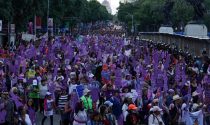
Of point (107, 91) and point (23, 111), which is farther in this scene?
point (107, 91)

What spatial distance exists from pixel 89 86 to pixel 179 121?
347 cm

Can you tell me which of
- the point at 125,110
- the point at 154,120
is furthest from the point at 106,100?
the point at 154,120

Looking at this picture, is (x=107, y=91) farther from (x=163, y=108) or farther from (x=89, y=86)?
(x=163, y=108)

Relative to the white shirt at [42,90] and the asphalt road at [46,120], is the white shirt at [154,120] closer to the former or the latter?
the asphalt road at [46,120]

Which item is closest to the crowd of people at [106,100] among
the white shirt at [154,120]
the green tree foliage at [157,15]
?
the white shirt at [154,120]

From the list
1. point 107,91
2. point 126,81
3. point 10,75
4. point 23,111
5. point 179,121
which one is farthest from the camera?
point 10,75

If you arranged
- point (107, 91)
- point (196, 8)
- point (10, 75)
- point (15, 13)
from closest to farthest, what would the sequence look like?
point (107, 91), point (10, 75), point (196, 8), point (15, 13)

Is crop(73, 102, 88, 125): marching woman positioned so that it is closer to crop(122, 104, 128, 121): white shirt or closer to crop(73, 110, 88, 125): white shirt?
crop(73, 110, 88, 125): white shirt

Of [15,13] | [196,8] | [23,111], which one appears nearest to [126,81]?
[23,111]

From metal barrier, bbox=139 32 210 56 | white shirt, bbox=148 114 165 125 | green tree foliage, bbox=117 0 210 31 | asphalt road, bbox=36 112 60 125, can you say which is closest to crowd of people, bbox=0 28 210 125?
white shirt, bbox=148 114 165 125

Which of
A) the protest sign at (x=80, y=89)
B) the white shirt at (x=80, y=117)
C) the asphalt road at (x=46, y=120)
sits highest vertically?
the protest sign at (x=80, y=89)

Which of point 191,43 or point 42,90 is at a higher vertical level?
point 191,43

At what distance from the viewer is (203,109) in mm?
13578

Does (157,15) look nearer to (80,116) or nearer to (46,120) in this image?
(46,120)
